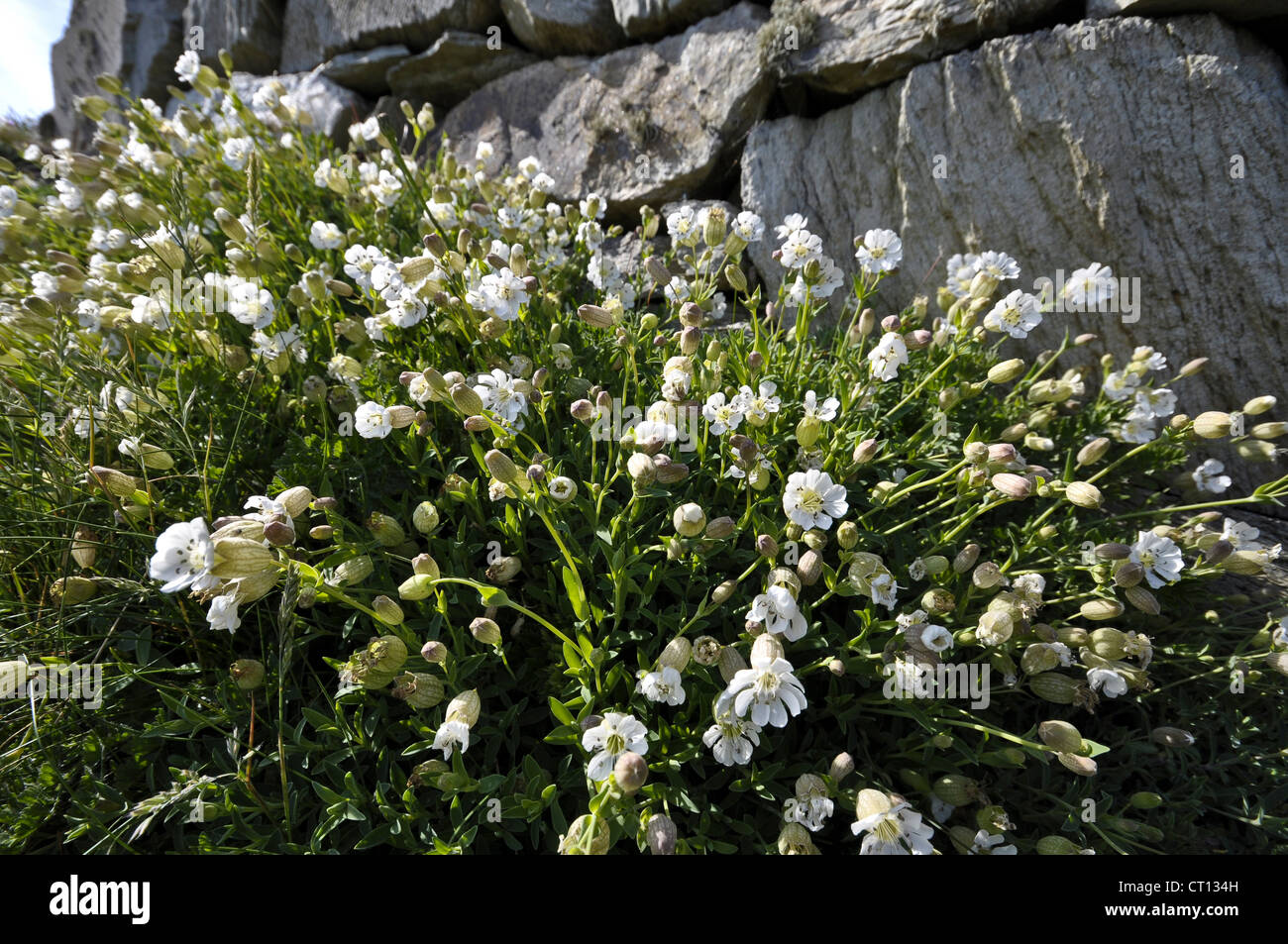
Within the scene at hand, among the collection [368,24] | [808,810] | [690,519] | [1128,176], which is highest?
[368,24]

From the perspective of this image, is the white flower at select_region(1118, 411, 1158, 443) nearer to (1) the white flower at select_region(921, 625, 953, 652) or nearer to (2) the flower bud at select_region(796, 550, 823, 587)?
(1) the white flower at select_region(921, 625, 953, 652)

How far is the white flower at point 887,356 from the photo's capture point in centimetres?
182

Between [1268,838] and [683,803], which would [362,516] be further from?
[1268,838]

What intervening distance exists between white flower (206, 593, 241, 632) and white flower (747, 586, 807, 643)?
1040 millimetres

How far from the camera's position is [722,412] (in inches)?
67.7

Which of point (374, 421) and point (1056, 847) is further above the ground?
point (374, 421)

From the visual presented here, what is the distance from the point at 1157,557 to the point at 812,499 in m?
0.94

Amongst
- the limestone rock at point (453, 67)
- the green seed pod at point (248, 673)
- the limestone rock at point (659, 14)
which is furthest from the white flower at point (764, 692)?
the limestone rock at point (453, 67)

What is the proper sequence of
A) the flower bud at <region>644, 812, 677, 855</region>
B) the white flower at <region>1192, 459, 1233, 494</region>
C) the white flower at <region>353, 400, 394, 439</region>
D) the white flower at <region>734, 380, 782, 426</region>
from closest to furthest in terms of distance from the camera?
the flower bud at <region>644, 812, 677, 855</region> < the white flower at <region>734, 380, 782, 426</region> < the white flower at <region>353, 400, 394, 439</region> < the white flower at <region>1192, 459, 1233, 494</region>

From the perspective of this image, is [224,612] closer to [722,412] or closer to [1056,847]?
[722,412]

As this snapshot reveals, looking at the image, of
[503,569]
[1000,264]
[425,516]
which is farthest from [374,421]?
[1000,264]

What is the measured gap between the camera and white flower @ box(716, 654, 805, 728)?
1.32m

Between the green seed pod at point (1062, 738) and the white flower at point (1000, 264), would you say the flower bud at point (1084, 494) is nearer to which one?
the green seed pod at point (1062, 738)
